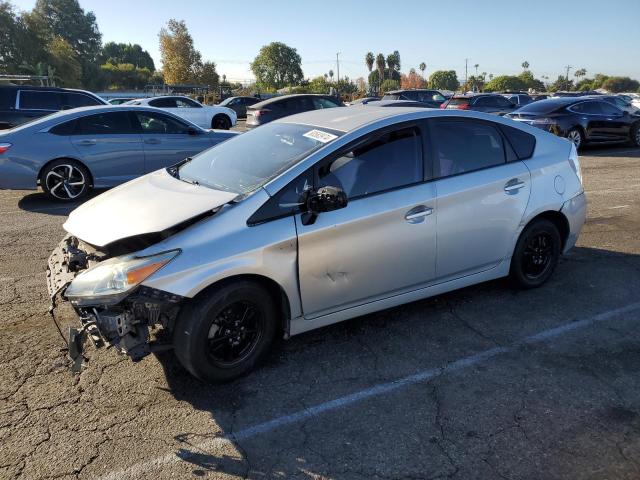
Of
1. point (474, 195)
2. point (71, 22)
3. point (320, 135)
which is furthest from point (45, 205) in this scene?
point (71, 22)

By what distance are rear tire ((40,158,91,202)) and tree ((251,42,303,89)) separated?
12141 cm

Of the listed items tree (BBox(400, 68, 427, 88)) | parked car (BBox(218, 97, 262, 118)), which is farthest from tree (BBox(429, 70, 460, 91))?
parked car (BBox(218, 97, 262, 118))

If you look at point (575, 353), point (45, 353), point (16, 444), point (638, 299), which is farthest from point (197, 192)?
point (638, 299)

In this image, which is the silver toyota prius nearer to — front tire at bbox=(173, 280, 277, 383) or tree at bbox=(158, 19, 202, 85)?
front tire at bbox=(173, 280, 277, 383)

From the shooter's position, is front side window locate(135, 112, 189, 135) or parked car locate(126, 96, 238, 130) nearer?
front side window locate(135, 112, 189, 135)

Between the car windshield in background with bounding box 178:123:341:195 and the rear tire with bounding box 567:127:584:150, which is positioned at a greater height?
the car windshield in background with bounding box 178:123:341:195

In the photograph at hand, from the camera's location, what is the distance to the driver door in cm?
339

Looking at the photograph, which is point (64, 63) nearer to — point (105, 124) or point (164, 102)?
point (164, 102)

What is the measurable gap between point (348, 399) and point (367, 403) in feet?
0.39

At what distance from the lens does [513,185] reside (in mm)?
4301

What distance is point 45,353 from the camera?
3.64m

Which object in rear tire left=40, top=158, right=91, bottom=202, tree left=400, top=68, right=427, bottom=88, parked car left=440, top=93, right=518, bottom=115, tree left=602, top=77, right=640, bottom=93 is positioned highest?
tree left=400, top=68, right=427, bottom=88

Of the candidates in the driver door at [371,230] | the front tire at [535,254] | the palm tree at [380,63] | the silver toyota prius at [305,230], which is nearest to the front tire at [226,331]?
the silver toyota prius at [305,230]

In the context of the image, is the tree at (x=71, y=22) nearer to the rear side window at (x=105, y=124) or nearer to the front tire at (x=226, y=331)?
the rear side window at (x=105, y=124)
